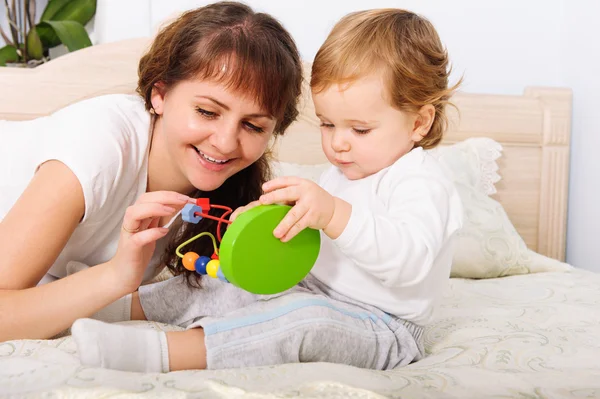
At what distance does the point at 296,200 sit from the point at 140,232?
255 millimetres

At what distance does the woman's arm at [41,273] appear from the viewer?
1029 millimetres

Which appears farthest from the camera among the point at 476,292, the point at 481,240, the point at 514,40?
the point at 514,40

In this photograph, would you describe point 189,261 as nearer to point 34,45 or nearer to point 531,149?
point 34,45

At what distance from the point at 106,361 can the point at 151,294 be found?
41cm

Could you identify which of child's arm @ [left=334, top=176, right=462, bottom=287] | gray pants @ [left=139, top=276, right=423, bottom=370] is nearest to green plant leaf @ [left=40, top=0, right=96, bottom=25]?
gray pants @ [left=139, top=276, right=423, bottom=370]

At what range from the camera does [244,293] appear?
3.97ft

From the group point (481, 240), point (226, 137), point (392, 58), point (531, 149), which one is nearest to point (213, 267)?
point (226, 137)

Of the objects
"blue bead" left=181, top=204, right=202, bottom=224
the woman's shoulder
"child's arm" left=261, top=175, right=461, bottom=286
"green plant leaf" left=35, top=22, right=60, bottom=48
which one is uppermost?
"green plant leaf" left=35, top=22, right=60, bottom=48

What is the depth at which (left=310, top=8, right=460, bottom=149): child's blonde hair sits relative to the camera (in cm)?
112

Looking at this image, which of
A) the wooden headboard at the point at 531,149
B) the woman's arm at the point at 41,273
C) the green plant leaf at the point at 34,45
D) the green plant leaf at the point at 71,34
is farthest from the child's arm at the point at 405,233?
the green plant leaf at the point at 34,45

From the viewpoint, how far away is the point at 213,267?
0.94 meters

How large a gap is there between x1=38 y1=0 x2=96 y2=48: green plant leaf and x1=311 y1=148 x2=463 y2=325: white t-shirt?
4.65ft

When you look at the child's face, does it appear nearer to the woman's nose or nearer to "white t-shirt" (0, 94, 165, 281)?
the woman's nose

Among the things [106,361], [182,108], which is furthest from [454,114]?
[106,361]
